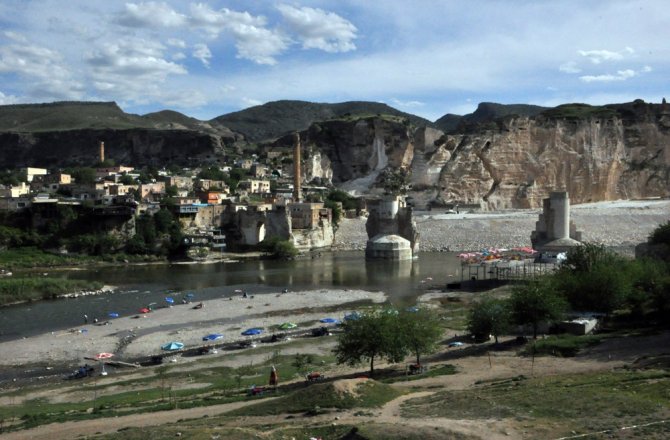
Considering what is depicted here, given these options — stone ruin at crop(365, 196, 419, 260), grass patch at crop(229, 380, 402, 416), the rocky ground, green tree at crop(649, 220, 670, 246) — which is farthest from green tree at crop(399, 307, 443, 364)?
the rocky ground

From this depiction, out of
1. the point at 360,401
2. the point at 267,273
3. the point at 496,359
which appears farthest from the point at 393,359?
the point at 267,273

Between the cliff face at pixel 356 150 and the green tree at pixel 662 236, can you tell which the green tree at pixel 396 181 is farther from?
the green tree at pixel 662 236

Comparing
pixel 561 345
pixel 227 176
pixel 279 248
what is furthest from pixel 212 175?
pixel 561 345

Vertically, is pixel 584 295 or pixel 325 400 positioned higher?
pixel 584 295

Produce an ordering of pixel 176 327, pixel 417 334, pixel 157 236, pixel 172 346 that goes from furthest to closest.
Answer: pixel 157 236 < pixel 176 327 < pixel 172 346 < pixel 417 334

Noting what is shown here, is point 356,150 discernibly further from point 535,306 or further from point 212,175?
point 535,306

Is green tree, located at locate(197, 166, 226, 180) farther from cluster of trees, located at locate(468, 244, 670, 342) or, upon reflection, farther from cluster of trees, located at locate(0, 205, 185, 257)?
cluster of trees, located at locate(468, 244, 670, 342)

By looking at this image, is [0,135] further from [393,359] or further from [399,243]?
[393,359]
